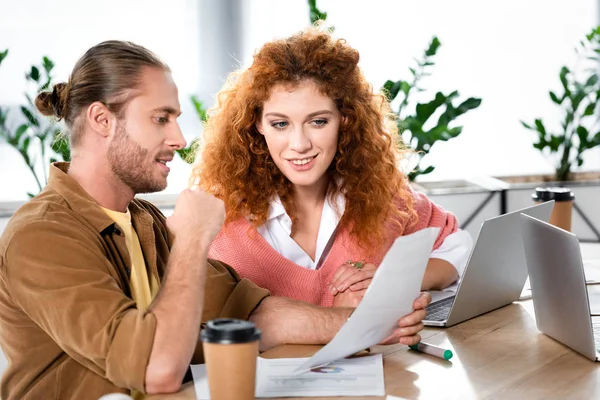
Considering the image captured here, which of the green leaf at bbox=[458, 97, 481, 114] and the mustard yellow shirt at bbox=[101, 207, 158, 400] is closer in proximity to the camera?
the mustard yellow shirt at bbox=[101, 207, 158, 400]

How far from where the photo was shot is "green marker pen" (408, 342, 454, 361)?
159 cm

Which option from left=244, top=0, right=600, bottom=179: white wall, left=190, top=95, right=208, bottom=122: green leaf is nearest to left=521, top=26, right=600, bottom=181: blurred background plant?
left=244, top=0, right=600, bottom=179: white wall

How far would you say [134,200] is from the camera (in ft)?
6.43

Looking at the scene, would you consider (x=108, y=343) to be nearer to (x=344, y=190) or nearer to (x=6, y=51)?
(x=344, y=190)

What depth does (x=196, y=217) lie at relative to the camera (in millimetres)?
1635

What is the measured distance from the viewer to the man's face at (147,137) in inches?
68.5

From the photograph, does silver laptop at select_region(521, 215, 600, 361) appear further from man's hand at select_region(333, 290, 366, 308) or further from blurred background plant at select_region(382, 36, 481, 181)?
blurred background plant at select_region(382, 36, 481, 181)

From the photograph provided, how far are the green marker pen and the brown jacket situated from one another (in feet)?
1.73

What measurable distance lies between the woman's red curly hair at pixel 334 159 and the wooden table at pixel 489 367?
2.02ft

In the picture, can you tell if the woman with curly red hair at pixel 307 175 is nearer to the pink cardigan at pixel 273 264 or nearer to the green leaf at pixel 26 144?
the pink cardigan at pixel 273 264

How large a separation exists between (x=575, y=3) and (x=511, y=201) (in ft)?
4.88

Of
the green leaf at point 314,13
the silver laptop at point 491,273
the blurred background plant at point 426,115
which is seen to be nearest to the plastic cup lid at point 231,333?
the silver laptop at point 491,273

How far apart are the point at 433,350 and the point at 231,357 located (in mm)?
556

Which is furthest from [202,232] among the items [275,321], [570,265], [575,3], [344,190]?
[575,3]
